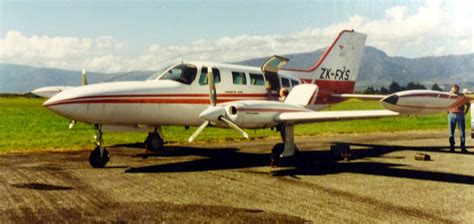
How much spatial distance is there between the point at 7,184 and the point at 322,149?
39.4ft

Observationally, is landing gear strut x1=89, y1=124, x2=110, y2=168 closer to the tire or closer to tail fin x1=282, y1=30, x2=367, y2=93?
the tire

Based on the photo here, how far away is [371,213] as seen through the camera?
27.0 ft

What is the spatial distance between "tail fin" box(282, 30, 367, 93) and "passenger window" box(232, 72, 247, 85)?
4939mm

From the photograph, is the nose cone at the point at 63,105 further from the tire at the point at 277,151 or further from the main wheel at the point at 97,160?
the tire at the point at 277,151

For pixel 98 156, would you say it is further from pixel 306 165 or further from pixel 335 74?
pixel 335 74

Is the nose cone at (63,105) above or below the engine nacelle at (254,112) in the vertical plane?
above

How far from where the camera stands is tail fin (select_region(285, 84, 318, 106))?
15803mm

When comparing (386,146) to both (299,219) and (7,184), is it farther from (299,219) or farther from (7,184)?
(7,184)

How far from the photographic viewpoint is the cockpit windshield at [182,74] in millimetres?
14617

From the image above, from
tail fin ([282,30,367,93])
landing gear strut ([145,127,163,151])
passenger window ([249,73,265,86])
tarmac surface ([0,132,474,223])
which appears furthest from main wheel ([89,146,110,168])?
tail fin ([282,30,367,93])

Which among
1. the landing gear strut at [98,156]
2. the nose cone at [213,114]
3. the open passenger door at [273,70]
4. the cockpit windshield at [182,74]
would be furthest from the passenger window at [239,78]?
the landing gear strut at [98,156]

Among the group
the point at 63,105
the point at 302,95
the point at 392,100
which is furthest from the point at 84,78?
the point at 392,100

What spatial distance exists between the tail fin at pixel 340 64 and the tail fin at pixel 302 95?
4.12 metres

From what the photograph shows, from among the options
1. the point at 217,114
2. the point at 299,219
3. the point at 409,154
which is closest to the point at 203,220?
the point at 299,219
